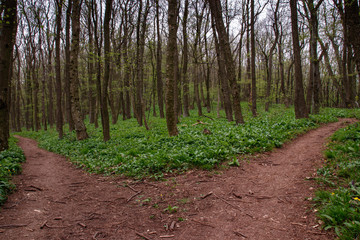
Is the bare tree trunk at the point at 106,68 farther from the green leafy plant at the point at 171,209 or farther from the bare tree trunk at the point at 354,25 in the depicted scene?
the bare tree trunk at the point at 354,25

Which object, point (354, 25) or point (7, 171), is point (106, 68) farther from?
point (354, 25)

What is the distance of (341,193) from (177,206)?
2.95m

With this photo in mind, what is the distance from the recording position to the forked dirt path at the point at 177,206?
3.29 metres

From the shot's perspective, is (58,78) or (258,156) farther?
(58,78)

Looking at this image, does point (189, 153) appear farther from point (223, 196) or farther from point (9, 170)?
point (9, 170)

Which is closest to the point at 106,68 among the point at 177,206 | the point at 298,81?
the point at 177,206

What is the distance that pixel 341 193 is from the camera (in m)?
3.32

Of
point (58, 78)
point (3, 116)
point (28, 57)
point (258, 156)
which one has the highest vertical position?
point (28, 57)

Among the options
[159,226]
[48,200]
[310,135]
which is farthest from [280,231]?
[310,135]

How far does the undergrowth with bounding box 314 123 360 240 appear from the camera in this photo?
272cm

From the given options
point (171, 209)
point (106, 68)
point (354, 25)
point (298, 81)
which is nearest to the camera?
point (171, 209)

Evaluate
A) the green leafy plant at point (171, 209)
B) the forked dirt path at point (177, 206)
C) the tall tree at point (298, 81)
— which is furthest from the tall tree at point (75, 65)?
the tall tree at point (298, 81)

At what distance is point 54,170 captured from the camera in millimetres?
7332

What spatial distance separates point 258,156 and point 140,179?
12.7 ft
